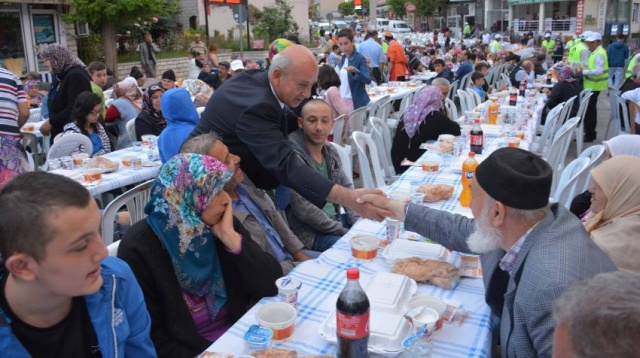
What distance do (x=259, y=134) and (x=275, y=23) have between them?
2447 centimetres

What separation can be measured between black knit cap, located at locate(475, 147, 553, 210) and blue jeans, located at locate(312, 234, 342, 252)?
179 centimetres

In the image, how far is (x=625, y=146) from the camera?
366cm

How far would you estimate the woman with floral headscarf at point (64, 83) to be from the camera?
6109 millimetres

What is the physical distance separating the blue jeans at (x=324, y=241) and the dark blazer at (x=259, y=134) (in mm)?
543

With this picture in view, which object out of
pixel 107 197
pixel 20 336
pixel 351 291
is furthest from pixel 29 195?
pixel 107 197

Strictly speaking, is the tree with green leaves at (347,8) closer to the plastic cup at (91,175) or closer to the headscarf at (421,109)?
the headscarf at (421,109)

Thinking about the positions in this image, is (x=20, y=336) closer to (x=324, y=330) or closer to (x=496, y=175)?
(x=324, y=330)

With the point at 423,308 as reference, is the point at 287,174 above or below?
above

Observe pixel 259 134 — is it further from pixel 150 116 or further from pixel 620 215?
pixel 150 116

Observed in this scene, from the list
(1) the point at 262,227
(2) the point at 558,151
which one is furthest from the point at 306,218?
(2) the point at 558,151

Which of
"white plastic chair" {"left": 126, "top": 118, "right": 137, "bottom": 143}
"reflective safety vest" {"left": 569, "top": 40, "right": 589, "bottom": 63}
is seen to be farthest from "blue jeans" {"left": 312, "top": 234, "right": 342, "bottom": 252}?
"reflective safety vest" {"left": 569, "top": 40, "right": 589, "bottom": 63}

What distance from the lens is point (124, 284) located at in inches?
73.7

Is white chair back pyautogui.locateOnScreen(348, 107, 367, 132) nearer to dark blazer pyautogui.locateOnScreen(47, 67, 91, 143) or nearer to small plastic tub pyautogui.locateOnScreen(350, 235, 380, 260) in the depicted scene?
dark blazer pyautogui.locateOnScreen(47, 67, 91, 143)

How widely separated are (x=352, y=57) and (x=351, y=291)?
25.4ft
